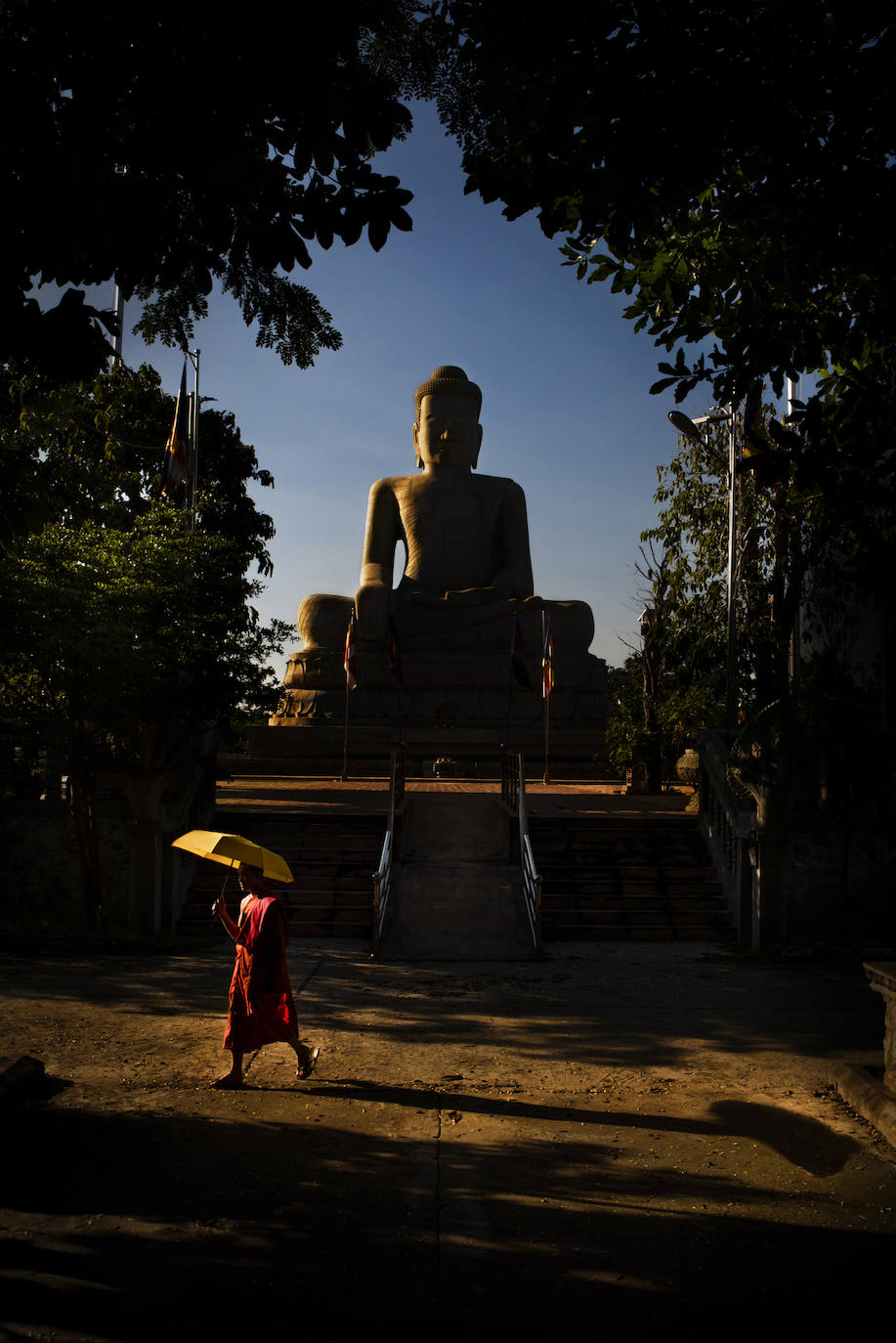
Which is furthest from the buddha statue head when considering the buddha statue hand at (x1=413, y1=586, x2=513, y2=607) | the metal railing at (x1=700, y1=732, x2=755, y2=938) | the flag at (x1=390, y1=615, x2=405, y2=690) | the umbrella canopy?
the umbrella canopy

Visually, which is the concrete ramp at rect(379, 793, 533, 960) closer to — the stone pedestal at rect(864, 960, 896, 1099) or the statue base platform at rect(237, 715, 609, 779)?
the stone pedestal at rect(864, 960, 896, 1099)

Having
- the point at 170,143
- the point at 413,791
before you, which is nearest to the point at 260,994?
the point at 170,143

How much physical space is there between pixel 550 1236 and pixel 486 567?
908 inches

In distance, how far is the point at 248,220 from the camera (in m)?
5.83

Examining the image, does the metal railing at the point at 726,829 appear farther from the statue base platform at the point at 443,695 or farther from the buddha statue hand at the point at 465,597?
the buddha statue hand at the point at 465,597

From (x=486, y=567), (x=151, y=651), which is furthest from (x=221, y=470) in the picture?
(x=151, y=651)

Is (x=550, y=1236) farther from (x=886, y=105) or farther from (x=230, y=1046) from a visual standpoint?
(x=886, y=105)

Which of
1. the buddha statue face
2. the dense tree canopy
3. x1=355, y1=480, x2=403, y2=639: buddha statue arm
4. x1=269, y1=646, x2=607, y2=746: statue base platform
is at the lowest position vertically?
x1=269, y1=646, x2=607, y2=746: statue base platform

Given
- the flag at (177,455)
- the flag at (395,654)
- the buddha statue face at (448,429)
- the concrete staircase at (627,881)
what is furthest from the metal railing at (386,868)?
the buddha statue face at (448,429)

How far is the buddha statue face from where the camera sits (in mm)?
27312

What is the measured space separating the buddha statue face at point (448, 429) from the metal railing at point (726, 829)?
14.4 meters

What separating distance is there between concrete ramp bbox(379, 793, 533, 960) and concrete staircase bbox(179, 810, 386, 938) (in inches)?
15.7

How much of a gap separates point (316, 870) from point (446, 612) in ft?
41.3

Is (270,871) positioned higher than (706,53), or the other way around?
→ (706,53)
